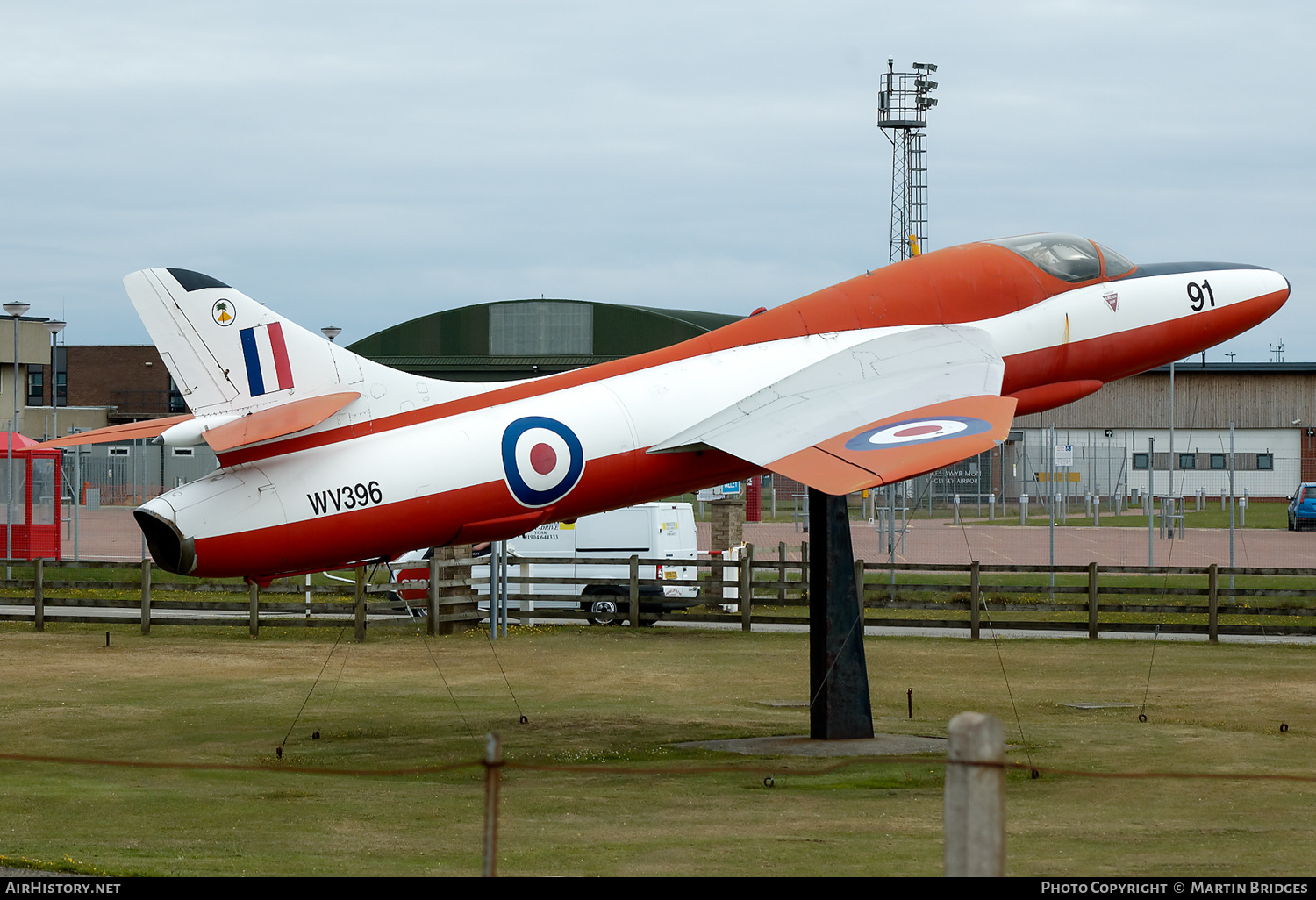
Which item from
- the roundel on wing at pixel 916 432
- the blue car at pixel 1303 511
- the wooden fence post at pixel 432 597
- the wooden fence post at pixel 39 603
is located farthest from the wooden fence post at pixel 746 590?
the blue car at pixel 1303 511

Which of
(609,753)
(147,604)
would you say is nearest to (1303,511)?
(147,604)

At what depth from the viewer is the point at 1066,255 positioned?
635 inches

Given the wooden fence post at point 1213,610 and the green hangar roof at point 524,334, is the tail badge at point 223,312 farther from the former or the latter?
the green hangar roof at point 524,334

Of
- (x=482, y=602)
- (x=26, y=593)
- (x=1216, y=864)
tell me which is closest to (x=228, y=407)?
(x=1216, y=864)

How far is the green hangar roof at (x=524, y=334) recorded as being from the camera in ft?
152

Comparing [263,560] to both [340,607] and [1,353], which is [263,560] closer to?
[340,607]

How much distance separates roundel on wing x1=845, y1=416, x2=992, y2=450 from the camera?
12.4 meters

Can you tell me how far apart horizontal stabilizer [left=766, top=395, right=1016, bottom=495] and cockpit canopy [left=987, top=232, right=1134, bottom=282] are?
321cm

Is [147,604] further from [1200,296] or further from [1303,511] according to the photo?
[1303,511]

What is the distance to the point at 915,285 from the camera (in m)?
15.2

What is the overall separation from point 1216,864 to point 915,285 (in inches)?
314

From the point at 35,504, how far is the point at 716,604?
1710 centimetres

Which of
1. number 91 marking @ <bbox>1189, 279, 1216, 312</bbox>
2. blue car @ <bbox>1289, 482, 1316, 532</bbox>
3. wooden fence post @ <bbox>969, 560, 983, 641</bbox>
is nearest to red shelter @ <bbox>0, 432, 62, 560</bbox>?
wooden fence post @ <bbox>969, 560, 983, 641</bbox>

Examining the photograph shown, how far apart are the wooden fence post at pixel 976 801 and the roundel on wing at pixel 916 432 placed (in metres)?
7.08
